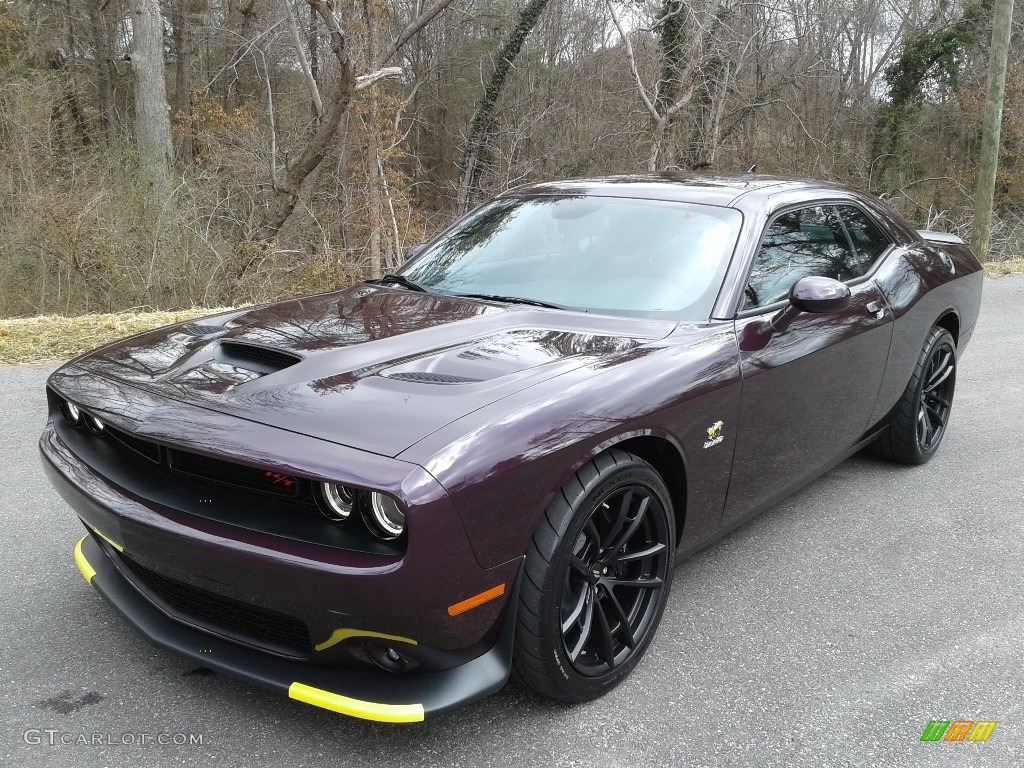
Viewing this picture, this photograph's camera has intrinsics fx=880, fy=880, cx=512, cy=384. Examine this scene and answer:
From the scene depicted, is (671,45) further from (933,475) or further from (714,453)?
(714,453)

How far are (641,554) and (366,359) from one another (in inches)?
39.0

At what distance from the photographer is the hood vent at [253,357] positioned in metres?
2.56

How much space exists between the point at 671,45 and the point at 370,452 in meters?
16.5

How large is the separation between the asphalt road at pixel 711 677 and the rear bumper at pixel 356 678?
215 millimetres

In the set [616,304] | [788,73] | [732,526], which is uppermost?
[788,73]

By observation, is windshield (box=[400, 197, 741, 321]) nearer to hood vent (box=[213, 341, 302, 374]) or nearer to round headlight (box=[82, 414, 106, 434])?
hood vent (box=[213, 341, 302, 374])

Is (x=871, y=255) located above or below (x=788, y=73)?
below

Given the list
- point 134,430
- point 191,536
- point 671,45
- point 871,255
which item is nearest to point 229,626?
point 191,536

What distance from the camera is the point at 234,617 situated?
2264 millimetres

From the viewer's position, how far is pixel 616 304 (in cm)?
312

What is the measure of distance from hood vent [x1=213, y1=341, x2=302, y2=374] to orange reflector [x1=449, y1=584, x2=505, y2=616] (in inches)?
35.5

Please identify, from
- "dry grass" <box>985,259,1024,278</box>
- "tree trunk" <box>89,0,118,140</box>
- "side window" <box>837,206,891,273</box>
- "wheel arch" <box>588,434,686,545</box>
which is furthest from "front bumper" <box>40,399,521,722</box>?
"tree trunk" <box>89,0,118,140</box>

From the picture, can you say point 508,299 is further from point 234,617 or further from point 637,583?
point 234,617

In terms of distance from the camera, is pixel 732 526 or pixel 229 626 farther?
pixel 732 526
